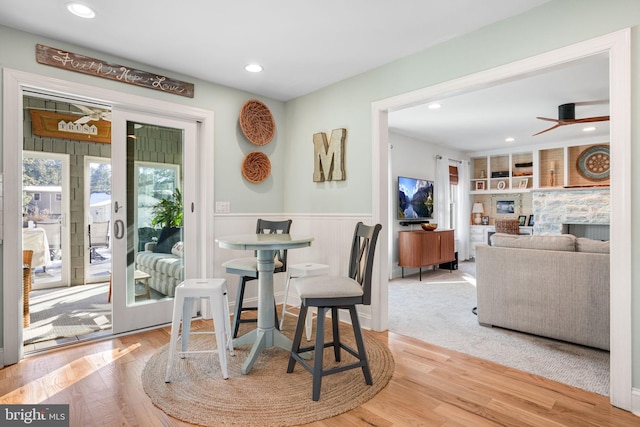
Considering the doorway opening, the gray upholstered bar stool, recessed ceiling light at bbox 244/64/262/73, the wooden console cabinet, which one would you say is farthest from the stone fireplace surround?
the doorway opening

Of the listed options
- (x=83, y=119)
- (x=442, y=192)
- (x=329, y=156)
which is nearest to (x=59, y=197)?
(x=83, y=119)

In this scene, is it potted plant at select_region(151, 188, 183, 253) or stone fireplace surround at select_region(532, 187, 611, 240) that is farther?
stone fireplace surround at select_region(532, 187, 611, 240)

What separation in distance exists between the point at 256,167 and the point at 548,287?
306 centimetres

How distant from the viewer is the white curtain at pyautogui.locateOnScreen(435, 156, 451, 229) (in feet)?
23.5

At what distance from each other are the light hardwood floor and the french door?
63 centimetres

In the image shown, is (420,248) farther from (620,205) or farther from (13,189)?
(13,189)

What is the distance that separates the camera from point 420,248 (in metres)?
5.77

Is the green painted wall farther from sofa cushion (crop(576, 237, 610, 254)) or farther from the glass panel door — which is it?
the glass panel door

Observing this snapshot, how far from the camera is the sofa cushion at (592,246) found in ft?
9.36

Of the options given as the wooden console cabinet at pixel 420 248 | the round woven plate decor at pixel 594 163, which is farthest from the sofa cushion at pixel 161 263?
the round woven plate decor at pixel 594 163

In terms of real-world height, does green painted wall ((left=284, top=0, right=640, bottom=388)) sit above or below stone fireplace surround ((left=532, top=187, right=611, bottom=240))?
above

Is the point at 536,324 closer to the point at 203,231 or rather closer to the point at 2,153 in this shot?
the point at 203,231

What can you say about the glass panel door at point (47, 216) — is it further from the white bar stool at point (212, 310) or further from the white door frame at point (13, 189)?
the white bar stool at point (212, 310)

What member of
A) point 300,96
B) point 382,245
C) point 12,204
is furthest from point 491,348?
point 12,204
